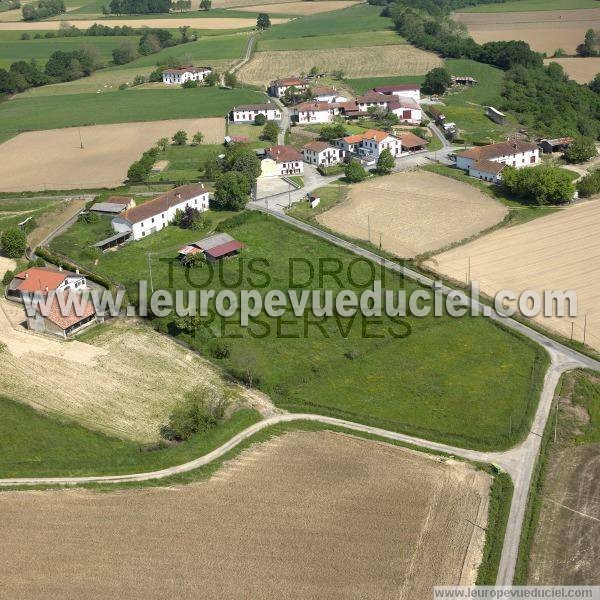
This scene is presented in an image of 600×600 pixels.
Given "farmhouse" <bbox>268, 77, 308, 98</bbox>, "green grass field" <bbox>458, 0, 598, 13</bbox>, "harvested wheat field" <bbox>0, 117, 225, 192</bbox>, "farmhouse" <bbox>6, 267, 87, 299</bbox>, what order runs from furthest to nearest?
"green grass field" <bbox>458, 0, 598, 13</bbox> → "farmhouse" <bbox>268, 77, 308, 98</bbox> → "harvested wheat field" <bbox>0, 117, 225, 192</bbox> → "farmhouse" <bbox>6, 267, 87, 299</bbox>

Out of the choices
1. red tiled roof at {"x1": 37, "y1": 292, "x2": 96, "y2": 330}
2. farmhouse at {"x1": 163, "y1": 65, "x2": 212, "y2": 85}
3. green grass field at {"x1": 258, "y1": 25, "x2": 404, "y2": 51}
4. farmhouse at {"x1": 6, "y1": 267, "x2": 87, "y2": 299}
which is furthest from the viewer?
green grass field at {"x1": 258, "y1": 25, "x2": 404, "y2": 51}

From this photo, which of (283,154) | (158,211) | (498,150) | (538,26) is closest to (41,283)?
(158,211)

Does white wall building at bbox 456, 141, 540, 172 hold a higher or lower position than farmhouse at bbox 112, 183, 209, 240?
higher

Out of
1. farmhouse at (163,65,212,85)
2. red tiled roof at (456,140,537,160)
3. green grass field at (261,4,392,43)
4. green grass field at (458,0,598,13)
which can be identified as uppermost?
green grass field at (458,0,598,13)

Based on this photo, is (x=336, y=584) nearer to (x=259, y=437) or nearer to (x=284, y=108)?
(x=259, y=437)

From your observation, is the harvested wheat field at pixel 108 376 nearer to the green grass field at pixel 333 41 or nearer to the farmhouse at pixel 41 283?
the farmhouse at pixel 41 283

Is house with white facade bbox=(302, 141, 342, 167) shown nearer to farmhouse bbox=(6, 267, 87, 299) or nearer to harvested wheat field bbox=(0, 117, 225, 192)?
harvested wheat field bbox=(0, 117, 225, 192)

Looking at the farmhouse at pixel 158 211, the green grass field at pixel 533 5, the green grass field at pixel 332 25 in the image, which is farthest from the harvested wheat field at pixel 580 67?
the farmhouse at pixel 158 211

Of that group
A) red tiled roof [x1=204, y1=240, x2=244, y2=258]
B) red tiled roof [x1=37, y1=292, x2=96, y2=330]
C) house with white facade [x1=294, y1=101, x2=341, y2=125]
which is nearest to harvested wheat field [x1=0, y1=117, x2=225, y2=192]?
house with white facade [x1=294, y1=101, x2=341, y2=125]
